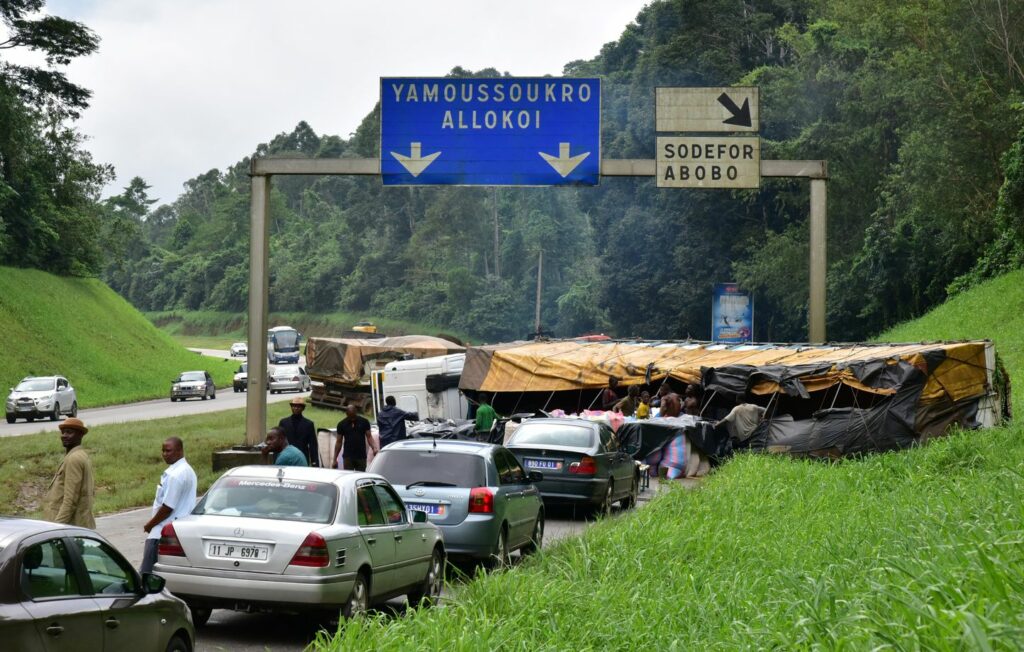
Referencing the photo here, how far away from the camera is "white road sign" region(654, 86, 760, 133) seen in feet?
75.7

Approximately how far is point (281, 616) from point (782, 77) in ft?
192

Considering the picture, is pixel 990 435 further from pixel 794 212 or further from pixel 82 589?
pixel 794 212

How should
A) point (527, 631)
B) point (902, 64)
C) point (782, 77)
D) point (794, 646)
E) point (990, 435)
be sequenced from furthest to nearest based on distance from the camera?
point (782, 77)
point (902, 64)
point (990, 435)
point (527, 631)
point (794, 646)

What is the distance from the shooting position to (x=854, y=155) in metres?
56.6

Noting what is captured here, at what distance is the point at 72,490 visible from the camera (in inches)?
402

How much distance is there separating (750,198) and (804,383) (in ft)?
135

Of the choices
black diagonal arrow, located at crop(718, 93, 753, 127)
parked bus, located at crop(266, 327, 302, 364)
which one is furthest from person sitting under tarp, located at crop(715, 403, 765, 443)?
parked bus, located at crop(266, 327, 302, 364)

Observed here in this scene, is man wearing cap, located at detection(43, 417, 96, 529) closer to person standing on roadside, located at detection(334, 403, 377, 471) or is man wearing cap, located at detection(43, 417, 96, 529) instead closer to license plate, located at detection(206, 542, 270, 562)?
license plate, located at detection(206, 542, 270, 562)

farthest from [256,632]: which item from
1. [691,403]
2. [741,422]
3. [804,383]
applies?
[691,403]

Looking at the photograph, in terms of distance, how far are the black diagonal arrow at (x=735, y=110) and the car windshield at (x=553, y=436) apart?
712cm

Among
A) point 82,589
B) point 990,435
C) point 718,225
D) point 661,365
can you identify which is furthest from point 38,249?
point 82,589

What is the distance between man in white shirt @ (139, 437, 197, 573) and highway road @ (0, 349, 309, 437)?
27.1 m

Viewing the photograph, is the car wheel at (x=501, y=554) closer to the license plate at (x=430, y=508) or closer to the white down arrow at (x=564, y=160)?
the license plate at (x=430, y=508)

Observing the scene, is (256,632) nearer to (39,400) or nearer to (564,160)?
(564,160)
